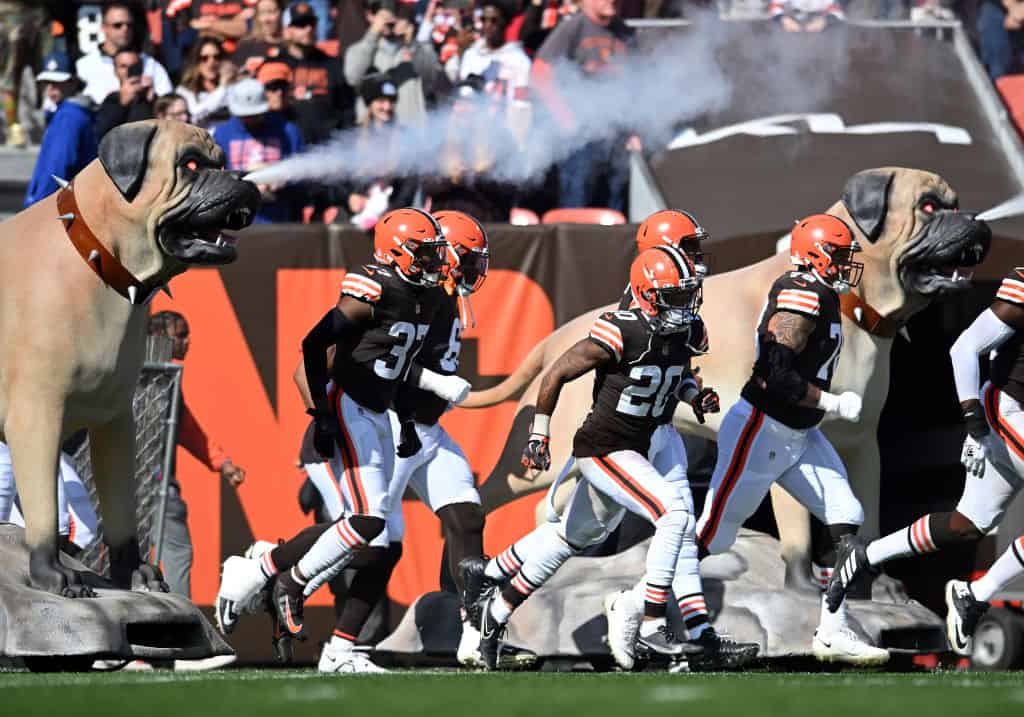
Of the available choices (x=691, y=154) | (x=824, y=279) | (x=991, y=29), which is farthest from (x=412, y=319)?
(x=991, y=29)

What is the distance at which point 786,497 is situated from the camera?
32.1 ft

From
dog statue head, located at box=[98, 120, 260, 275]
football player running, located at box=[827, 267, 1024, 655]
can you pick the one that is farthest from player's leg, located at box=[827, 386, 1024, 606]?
dog statue head, located at box=[98, 120, 260, 275]

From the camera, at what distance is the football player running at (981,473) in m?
8.62

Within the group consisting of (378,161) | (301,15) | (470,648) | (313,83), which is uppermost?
(301,15)

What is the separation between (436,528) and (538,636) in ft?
4.92

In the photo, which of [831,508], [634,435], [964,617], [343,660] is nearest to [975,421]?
[831,508]

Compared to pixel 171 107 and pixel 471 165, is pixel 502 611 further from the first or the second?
pixel 171 107

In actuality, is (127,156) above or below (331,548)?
above

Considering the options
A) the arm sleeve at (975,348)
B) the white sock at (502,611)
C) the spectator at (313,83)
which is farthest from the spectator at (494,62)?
the white sock at (502,611)

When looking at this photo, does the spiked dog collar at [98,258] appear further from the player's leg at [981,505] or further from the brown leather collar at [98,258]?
the player's leg at [981,505]

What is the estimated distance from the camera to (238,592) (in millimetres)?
8789

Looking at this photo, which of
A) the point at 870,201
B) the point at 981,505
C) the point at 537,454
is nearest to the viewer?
the point at 537,454

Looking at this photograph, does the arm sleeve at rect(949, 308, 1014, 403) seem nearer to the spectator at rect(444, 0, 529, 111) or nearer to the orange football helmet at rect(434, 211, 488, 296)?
the orange football helmet at rect(434, 211, 488, 296)

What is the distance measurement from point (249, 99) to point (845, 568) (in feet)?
16.0
